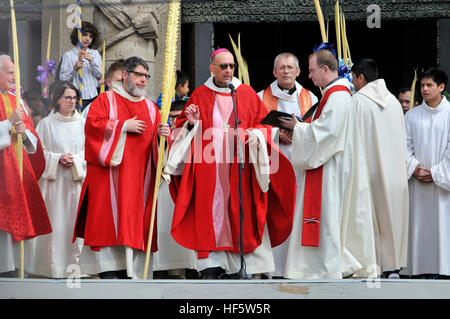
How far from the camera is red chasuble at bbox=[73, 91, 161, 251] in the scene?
7.72m

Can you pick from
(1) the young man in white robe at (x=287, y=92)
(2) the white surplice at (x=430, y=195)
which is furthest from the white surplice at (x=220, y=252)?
(2) the white surplice at (x=430, y=195)

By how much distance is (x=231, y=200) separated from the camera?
7910mm

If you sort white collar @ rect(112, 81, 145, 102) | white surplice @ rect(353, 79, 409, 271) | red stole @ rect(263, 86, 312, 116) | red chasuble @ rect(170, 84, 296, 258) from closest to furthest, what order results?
red chasuble @ rect(170, 84, 296, 258) < white collar @ rect(112, 81, 145, 102) < white surplice @ rect(353, 79, 409, 271) < red stole @ rect(263, 86, 312, 116)

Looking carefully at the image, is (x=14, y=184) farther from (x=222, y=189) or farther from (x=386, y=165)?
(x=386, y=165)

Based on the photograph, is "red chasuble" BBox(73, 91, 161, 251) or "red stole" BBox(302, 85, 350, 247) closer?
"red stole" BBox(302, 85, 350, 247)

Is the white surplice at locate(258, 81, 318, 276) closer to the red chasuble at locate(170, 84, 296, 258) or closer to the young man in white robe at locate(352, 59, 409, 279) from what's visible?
the red chasuble at locate(170, 84, 296, 258)

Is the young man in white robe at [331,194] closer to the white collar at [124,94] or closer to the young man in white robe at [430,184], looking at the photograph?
the young man in white robe at [430,184]

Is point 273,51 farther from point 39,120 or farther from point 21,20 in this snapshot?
point 39,120

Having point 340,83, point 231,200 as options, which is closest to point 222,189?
point 231,200

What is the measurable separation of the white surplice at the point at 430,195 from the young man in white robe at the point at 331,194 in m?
1.10

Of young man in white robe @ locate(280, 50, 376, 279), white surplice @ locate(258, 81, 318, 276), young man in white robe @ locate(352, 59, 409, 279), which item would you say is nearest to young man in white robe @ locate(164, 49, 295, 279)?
white surplice @ locate(258, 81, 318, 276)

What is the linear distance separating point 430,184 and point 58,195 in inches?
130
